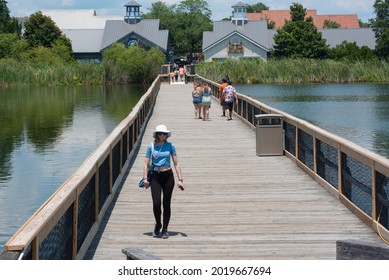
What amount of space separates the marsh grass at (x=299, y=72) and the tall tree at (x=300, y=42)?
12559 mm

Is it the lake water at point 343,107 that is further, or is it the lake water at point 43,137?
the lake water at point 343,107

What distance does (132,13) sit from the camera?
126375 millimetres

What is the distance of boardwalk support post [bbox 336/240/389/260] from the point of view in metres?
7.32

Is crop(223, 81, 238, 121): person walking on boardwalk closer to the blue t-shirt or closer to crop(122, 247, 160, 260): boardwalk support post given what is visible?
the blue t-shirt

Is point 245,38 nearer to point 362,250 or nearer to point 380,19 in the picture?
point 380,19

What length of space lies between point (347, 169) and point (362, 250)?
6.39m

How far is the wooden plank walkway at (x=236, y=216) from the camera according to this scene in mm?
10992

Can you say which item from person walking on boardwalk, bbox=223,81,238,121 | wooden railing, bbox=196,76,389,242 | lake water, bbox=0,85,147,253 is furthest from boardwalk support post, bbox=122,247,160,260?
person walking on boardwalk, bbox=223,81,238,121

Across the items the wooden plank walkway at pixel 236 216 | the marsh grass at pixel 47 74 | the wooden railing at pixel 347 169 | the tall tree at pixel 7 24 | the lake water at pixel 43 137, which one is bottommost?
the lake water at pixel 43 137

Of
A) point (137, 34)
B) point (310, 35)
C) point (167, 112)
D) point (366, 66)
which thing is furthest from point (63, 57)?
point (167, 112)

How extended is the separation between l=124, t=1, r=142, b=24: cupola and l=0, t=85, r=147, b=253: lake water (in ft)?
152

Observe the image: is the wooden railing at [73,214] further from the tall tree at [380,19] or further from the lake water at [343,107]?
the tall tree at [380,19]

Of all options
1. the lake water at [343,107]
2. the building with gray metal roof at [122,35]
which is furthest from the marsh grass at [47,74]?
the building with gray metal roof at [122,35]

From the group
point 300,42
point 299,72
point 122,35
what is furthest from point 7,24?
point 299,72
